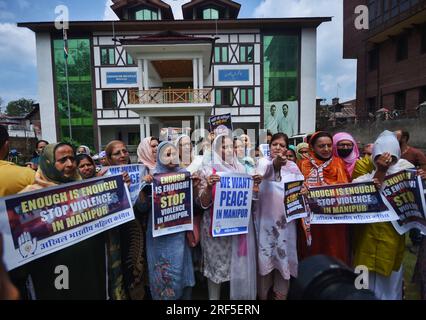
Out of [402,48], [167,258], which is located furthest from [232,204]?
[402,48]

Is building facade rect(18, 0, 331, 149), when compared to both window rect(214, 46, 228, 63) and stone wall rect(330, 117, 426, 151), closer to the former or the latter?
window rect(214, 46, 228, 63)

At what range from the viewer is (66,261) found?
6.44ft

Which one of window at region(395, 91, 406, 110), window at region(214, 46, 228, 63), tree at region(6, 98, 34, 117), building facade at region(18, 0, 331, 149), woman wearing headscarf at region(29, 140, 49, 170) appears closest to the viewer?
woman wearing headscarf at region(29, 140, 49, 170)

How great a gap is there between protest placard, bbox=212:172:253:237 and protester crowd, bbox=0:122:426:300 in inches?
3.8

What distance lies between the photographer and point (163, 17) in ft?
69.4

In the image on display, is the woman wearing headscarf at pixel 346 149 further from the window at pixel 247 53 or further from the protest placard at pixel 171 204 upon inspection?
the window at pixel 247 53

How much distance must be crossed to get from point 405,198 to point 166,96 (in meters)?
14.1

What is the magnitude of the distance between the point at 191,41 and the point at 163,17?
9.71 m

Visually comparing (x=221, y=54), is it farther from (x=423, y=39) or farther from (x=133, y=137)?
(x=423, y=39)

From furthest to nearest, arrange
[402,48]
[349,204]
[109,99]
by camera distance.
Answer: [109,99] → [402,48] → [349,204]

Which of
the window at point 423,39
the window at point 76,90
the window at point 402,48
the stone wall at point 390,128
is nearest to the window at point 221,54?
the window at point 76,90

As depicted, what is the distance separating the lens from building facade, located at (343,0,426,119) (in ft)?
50.5

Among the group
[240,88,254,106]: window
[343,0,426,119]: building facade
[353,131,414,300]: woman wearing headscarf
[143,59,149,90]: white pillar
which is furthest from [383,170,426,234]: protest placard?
[240,88,254,106]: window
